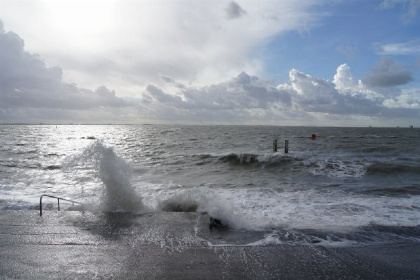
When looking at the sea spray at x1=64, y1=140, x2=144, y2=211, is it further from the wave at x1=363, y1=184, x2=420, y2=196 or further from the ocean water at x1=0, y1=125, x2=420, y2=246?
the wave at x1=363, y1=184, x2=420, y2=196

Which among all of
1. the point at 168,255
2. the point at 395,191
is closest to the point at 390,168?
the point at 395,191

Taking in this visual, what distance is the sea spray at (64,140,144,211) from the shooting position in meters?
10.0

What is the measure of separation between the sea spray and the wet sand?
207 cm

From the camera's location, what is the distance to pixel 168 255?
19.5ft

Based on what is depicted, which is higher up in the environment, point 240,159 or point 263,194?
point 263,194

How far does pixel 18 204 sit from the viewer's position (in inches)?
429

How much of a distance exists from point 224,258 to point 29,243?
390 centimetres

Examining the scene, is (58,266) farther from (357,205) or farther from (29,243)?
(357,205)

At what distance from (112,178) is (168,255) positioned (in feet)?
18.3

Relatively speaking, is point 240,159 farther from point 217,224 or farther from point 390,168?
point 217,224

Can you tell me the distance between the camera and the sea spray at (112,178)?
1000 cm

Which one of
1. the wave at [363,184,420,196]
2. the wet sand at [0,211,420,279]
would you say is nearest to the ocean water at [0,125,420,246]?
the wave at [363,184,420,196]

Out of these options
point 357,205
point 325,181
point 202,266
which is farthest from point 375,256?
point 325,181

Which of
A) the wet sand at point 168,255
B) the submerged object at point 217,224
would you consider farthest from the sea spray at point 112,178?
the submerged object at point 217,224
